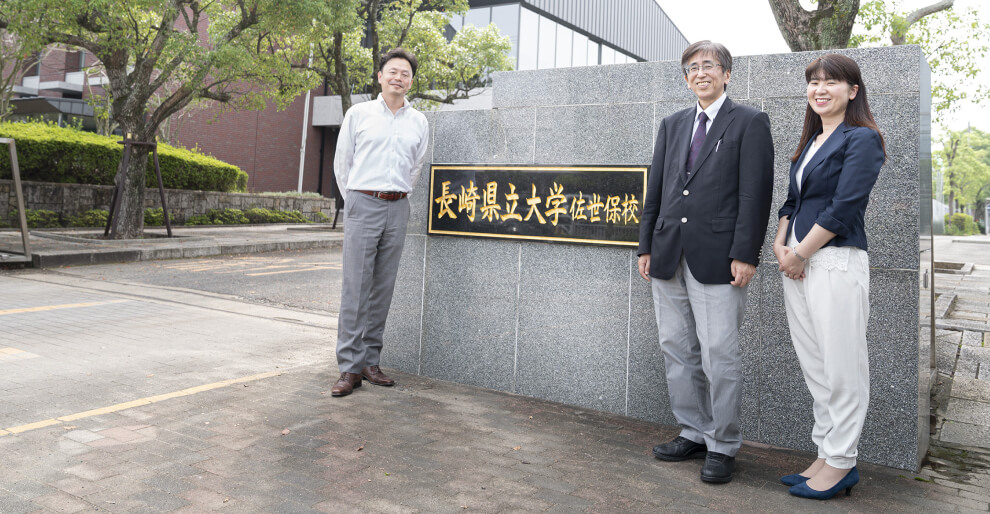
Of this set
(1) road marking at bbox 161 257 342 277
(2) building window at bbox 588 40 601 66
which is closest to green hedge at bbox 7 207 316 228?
(1) road marking at bbox 161 257 342 277

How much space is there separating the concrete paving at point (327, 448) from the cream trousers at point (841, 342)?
10.8 inches

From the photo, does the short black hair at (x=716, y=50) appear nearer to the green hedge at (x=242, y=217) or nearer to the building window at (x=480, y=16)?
the green hedge at (x=242, y=217)

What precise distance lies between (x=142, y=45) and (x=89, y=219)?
17.4ft

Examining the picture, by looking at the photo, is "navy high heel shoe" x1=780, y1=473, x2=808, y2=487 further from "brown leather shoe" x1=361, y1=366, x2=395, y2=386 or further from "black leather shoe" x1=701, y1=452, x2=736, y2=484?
"brown leather shoe" x1=361, y1=366, x2=395, y2=386

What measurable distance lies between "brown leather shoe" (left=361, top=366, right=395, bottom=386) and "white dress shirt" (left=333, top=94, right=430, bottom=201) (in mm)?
1121

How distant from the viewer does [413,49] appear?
766 inches

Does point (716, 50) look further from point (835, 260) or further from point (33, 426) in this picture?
point (33, 426)

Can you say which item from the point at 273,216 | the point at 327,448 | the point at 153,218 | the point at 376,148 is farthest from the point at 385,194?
the point at 273,216

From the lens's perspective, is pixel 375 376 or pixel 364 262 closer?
pixel 364 262

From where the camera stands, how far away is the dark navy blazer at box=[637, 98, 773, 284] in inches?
122

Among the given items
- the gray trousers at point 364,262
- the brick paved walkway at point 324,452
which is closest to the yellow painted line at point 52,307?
the brick paved walkway at point 324,452

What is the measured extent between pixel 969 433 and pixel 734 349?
1.67 meters

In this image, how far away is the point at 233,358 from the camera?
5.05 m

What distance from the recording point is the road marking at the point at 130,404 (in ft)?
11.3
